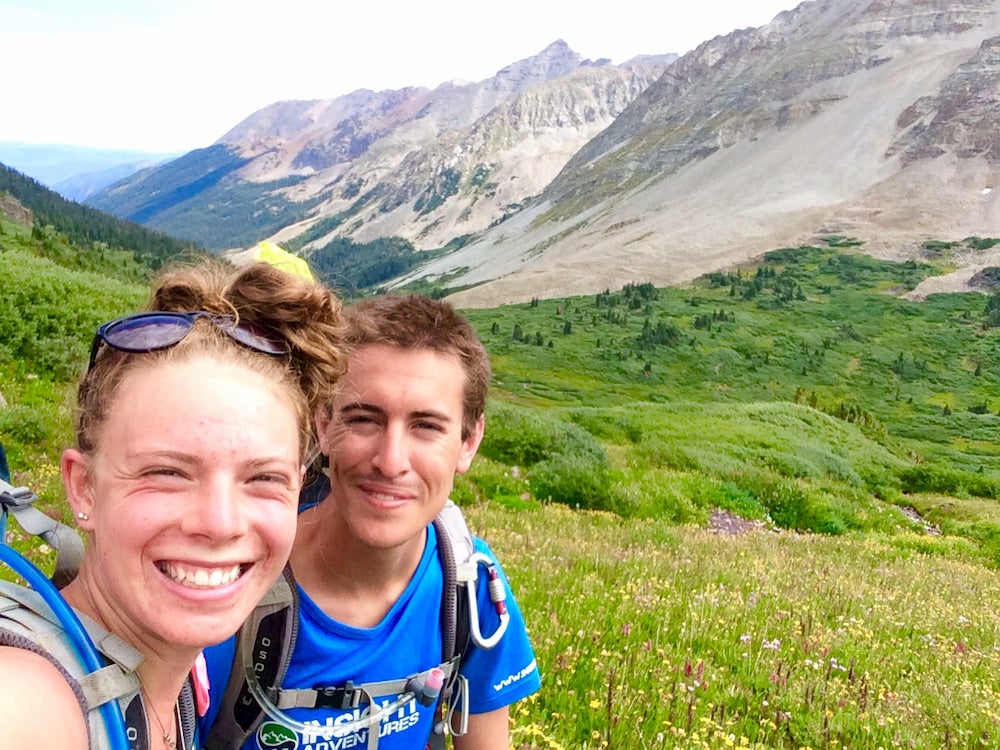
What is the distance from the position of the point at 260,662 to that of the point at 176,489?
0.91 meters

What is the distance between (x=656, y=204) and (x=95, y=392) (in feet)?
508

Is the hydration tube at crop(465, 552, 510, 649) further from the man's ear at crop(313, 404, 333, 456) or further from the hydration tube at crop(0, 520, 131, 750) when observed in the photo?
the hydration tube at crop(0, 520, 131, 750)

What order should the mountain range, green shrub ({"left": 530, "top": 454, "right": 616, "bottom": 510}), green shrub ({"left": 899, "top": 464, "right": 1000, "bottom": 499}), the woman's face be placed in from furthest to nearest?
the mountain range
green shrub ({"left": 899, "top": 464, "right": 1000, "bottom": 499})
green shrub ({"left": 530, "top": 454, "right": 616, "bottom": 510})
the woman's face

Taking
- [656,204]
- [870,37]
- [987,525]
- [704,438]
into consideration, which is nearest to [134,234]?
[656,204]

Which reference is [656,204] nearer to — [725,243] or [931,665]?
[725,243]

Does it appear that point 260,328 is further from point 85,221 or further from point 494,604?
point 85,221

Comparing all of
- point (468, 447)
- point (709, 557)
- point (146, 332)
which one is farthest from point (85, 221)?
point (146, 332)

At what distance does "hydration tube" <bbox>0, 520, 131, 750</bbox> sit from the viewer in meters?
1.35

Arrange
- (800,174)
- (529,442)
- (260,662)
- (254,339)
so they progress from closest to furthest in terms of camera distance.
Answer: (254,339), (260,662), (529,442), (800,174)

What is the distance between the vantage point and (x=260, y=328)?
211 centimetres

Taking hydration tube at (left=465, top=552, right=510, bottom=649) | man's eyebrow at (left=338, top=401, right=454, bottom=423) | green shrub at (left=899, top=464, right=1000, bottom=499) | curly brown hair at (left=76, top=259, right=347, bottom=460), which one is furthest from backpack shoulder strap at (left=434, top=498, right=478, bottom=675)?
green shrub at (left=899, top=464, right=1000, bottom=499)

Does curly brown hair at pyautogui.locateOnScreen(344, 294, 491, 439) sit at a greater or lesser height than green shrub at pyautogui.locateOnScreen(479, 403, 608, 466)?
greater

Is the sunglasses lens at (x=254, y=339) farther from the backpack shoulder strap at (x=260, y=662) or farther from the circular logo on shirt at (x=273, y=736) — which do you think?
the circular logo on shirt at (x=273, y=736)

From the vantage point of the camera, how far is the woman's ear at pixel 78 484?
1792 mm
